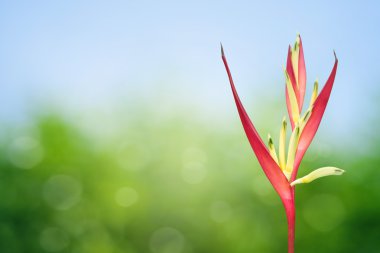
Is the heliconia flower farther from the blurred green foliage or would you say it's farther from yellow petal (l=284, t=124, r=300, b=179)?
the blurred green foliage

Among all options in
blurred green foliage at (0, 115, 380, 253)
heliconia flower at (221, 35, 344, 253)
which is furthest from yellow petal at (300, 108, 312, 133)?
blurred green foliage at (0, 115, 380, 253)

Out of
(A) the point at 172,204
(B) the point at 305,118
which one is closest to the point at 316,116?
(B) the point at 305,118

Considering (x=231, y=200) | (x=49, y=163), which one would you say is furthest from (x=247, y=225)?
(x=49, y=163)

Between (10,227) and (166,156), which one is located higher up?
(166,156)

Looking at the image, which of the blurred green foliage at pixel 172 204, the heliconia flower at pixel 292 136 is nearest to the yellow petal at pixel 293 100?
the heliconia flower at pixel 292 136

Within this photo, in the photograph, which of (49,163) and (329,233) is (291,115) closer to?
(329,233)

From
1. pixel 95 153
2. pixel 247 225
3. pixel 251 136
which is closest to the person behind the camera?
pixel 251 136
